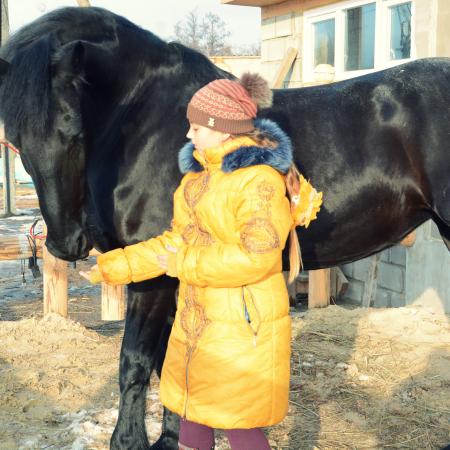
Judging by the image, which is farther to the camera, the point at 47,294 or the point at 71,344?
the point at 47,294

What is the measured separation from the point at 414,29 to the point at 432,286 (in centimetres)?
230

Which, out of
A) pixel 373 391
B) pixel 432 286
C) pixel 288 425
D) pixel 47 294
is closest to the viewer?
pixel 288 425

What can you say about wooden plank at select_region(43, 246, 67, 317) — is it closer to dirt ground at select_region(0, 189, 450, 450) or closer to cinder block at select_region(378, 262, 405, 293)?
dirt ground at select_region(0, 189, 450, 450)

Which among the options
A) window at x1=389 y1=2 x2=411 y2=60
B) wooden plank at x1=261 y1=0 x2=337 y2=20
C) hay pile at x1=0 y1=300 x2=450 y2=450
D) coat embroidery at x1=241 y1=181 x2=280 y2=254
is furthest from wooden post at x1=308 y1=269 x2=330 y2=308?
coat embroidery at x1=241 y1=181 x2=280 y2=254

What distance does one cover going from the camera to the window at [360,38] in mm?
6879

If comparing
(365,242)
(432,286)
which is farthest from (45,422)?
(432,286)

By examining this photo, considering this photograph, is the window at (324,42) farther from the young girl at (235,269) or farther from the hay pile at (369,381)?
the young girl at (235,269)

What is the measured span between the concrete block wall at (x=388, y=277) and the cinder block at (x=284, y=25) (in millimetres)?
3174

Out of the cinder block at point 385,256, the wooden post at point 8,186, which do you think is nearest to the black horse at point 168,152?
the cinder block at point 385,256

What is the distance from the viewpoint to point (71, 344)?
4441 mm

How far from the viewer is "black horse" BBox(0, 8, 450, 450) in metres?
2.76

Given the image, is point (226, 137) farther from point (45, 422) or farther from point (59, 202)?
point (45, 422)

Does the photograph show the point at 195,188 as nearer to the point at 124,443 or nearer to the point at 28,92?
the point at 28,92

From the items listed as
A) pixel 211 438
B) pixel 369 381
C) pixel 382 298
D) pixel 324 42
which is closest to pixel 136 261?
pixel 211 438
